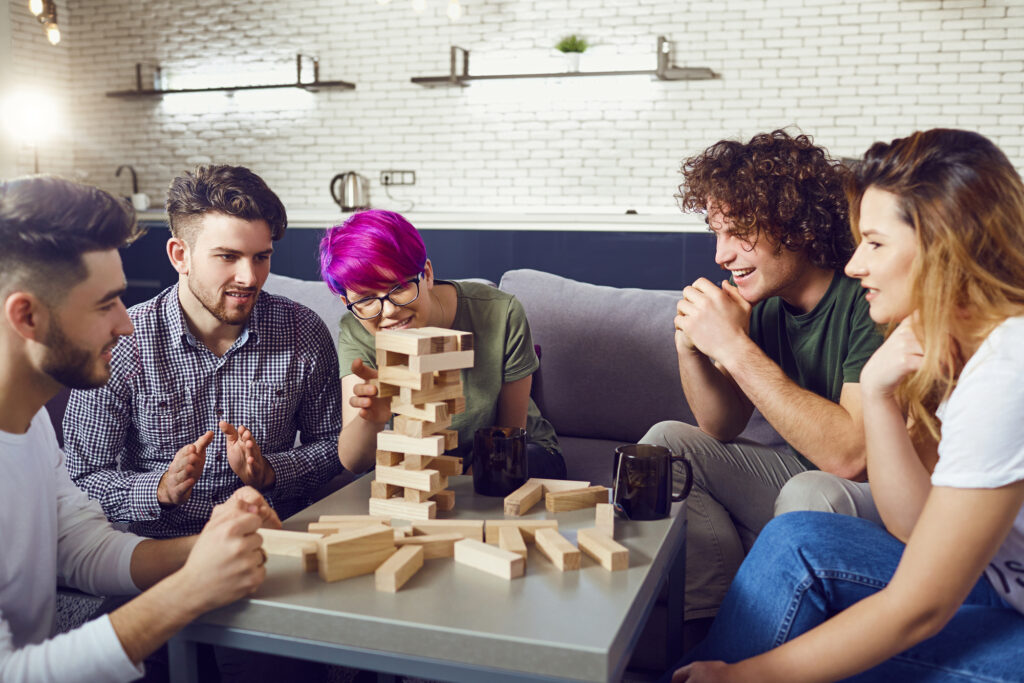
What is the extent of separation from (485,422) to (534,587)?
0.89m

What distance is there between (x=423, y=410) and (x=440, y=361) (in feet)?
0.27

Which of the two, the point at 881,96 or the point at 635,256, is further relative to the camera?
the point at 881,96

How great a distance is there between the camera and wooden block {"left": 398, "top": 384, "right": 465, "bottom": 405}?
4.24 ft

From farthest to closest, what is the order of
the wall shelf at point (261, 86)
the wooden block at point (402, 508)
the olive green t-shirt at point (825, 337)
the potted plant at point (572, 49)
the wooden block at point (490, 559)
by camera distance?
the wall shelf at point (261, 86), the potted plant at point (572, 49), the olive green t-shirt at point (825, 337), the wooden block at point (402, 508), the wooden block at point (490, 559)

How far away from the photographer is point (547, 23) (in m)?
5.93

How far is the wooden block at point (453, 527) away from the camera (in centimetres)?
121

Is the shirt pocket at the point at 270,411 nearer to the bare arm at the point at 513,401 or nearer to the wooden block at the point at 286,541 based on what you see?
the bare arm at the point at 513,401

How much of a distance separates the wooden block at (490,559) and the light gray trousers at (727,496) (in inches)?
27.6

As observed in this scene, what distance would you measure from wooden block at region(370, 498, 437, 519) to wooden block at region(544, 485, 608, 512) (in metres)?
0.20

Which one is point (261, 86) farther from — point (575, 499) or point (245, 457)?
point (575, 499)

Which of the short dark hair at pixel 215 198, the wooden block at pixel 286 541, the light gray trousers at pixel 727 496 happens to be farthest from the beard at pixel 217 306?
the light gray trousers at pixel 727 496

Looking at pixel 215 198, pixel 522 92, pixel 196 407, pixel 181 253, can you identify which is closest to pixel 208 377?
pixel 196 407

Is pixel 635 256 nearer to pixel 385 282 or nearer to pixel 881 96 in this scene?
pixel 881 96

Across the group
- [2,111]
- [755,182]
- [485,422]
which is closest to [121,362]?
[485,422]
